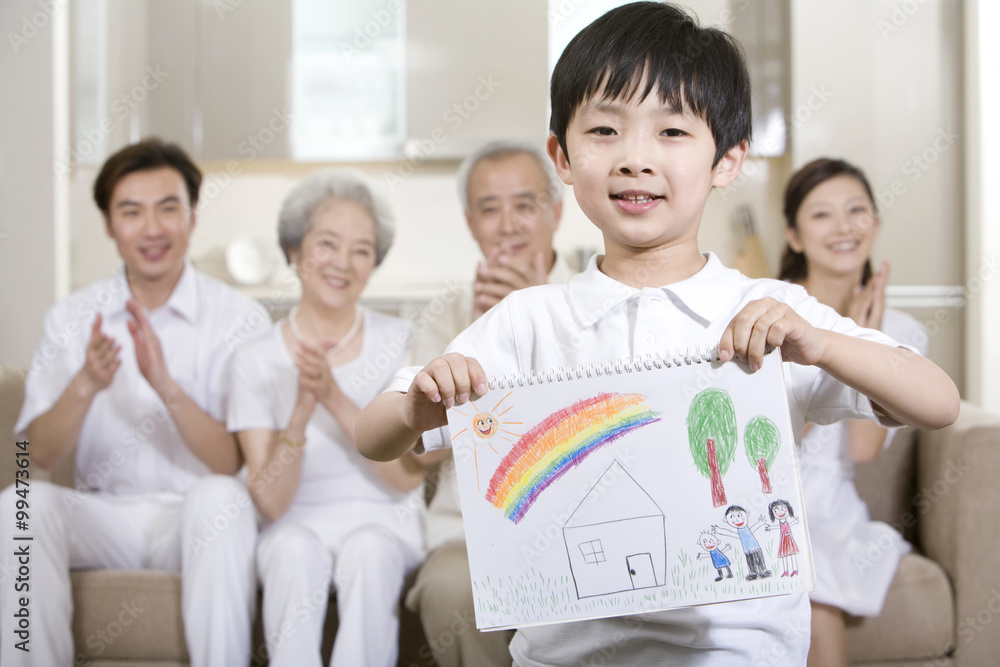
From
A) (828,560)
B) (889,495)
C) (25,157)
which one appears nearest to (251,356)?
(25,157)

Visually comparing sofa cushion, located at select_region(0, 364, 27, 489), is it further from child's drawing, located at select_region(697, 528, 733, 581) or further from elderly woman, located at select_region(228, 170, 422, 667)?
child's drawing, located at select_region(697, 528, 733, 581)

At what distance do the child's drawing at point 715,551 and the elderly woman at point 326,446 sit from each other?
2.83 ft

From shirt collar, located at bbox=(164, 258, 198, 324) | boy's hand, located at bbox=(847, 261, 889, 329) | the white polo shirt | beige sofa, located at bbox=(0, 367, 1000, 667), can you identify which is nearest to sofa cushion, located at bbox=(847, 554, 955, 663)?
beige sofa, located at bbox=(0, 367, 1000, 667)

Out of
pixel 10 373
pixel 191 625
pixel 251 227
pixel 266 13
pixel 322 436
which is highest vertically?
pixel 266 13

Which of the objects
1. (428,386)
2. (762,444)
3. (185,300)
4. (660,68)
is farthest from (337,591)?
(660,68)

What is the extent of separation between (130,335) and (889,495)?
1718 mm

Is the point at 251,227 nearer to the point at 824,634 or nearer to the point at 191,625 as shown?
the point at 191,625

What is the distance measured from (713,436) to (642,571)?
0.14 m

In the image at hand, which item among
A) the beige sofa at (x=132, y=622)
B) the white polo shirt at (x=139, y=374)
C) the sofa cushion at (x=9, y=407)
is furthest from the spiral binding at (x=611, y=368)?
the sofa cushion at (x=9, y=407)

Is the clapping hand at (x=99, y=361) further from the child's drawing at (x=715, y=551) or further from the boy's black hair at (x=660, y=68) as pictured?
the child's drawing at (x=715, y=551)

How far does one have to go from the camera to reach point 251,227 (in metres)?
2.62

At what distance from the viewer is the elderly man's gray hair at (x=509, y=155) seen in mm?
1897

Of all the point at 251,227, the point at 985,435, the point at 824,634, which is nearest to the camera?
the point at 824,634

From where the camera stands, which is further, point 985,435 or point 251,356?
point 251,356
